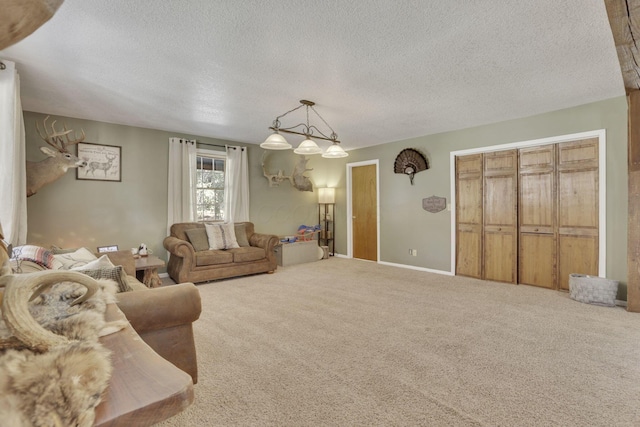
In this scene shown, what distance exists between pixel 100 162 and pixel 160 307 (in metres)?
3.90

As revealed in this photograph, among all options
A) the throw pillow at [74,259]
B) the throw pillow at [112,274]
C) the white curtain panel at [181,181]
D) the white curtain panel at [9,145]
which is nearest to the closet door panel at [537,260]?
the throw pillow at [112,274]

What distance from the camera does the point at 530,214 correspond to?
4.52 metres

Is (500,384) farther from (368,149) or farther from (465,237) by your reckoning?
(368,149)

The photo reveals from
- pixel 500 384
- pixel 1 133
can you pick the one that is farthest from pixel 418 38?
pixel 1 133

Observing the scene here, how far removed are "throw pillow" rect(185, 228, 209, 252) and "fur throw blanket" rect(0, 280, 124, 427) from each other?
4519mm

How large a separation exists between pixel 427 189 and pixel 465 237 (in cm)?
104

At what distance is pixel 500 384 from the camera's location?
6.86 feet

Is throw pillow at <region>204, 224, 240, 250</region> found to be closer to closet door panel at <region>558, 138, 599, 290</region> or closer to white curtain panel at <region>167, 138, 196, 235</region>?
white curtain panel at <region>167, 138, 196, 235</region>

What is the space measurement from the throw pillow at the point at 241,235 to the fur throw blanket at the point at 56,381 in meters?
4.90

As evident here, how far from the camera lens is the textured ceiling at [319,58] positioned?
2.12 m

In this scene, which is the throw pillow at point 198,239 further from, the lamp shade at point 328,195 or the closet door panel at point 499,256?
the closet door panel at point 499,256

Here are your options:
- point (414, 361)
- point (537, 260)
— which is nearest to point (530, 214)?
point (537, 260)

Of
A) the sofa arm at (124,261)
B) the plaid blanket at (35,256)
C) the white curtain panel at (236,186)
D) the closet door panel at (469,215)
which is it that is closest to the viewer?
the plaid blanket at (35,256)

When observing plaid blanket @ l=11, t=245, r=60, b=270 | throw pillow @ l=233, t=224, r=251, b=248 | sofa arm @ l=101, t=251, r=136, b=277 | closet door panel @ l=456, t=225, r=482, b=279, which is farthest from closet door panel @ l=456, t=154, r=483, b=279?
plaid blanket @ l=11, t=245, r=60, b=270
